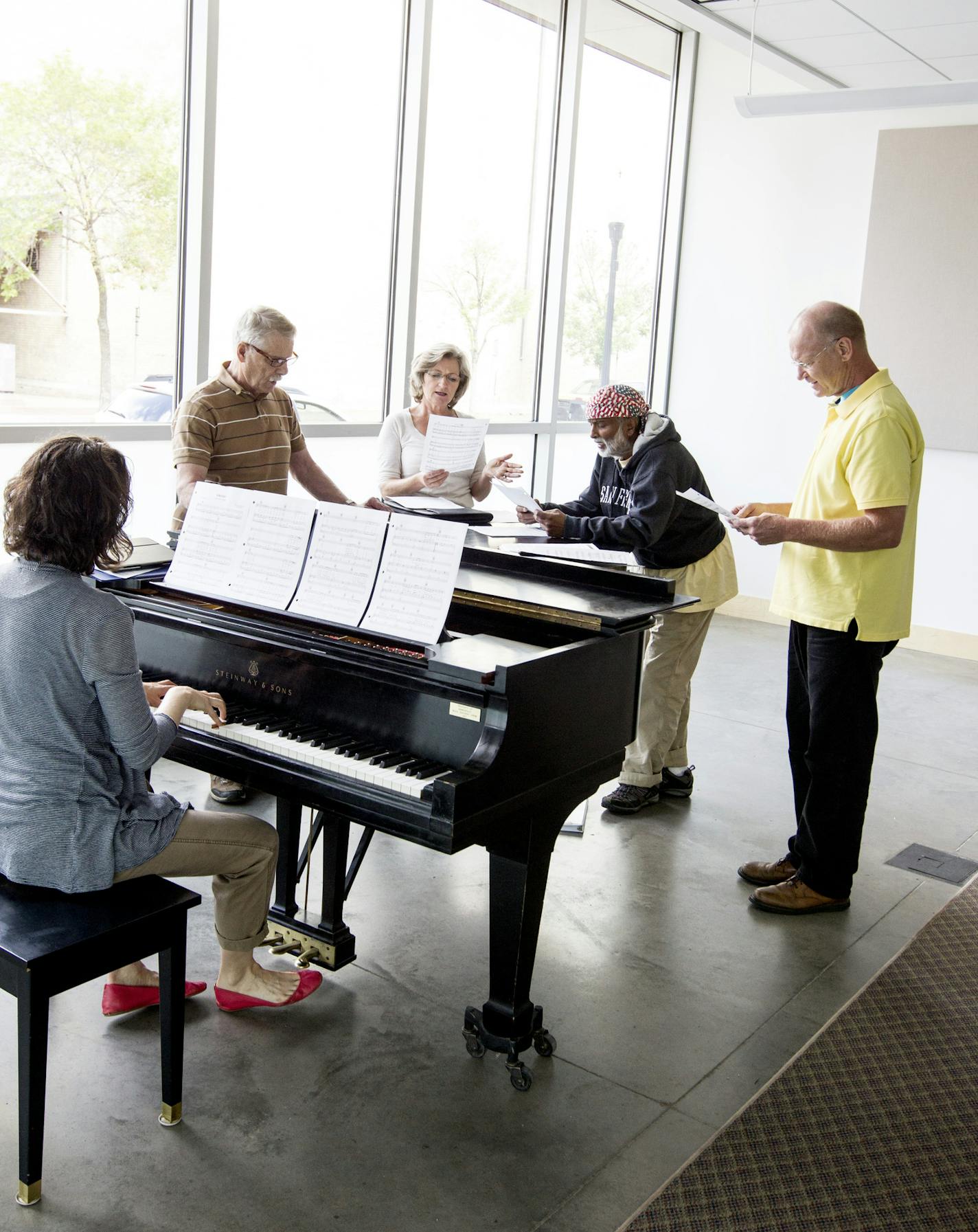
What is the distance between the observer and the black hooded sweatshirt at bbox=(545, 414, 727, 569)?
392 centimetres

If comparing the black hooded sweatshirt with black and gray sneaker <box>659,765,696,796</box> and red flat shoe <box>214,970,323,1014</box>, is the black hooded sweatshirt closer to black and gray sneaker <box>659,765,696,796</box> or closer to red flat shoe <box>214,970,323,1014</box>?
black and gray sneaker <box>659,765,696,796</box>

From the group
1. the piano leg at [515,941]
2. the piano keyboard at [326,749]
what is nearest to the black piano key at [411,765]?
the piano keyboard at [326,749]

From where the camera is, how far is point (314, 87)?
5.46 metres

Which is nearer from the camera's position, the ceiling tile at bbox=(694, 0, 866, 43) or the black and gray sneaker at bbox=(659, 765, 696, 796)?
the black and gray sneaker at bbox=(659, 765, 696, 796)

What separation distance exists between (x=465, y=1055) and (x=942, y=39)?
5528 mm

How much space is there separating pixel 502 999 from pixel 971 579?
5414 mm

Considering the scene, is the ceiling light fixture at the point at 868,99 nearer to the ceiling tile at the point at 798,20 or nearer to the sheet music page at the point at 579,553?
the ceiling tile at the point at 798,20

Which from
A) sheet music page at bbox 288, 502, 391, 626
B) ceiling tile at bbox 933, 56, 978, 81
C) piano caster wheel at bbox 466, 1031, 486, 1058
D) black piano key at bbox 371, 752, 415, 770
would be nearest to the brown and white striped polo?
sheet music page at bbox 288, 502, 391, 626

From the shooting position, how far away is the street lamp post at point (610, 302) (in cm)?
763

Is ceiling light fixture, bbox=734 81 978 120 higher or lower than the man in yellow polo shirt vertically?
higher

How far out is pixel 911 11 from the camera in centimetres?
547

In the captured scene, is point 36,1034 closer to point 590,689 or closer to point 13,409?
point 590,689

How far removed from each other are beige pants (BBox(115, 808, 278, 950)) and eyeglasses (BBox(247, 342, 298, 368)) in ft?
5.75

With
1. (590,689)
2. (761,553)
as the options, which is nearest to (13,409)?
(590,689)
